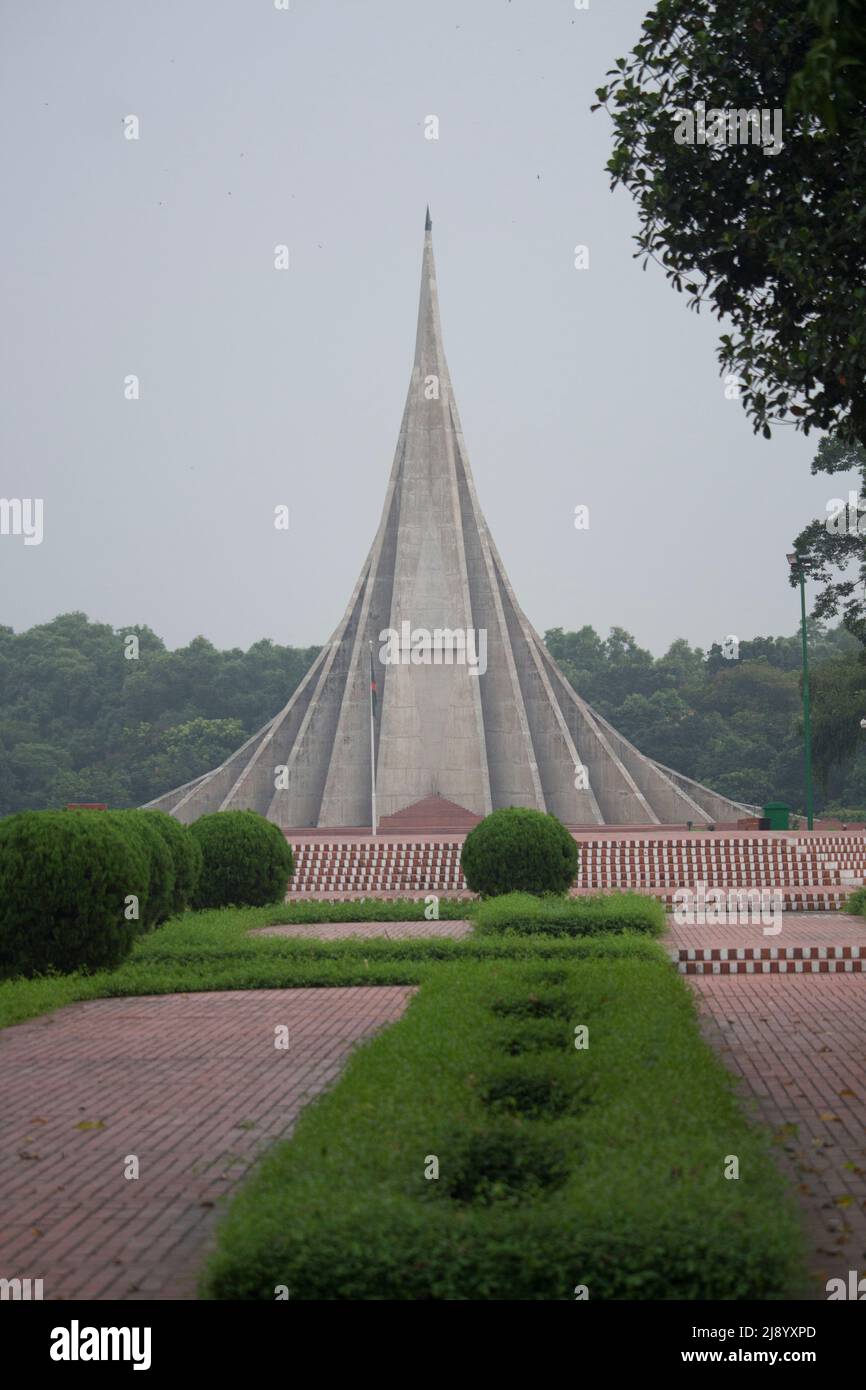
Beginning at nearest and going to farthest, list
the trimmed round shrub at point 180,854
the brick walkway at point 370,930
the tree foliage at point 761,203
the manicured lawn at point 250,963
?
the tree foliage at point 761,203, the manicured lawn at point 250,963, the trimmed round shrub at point 180,854, the brick walkway at point 370,930

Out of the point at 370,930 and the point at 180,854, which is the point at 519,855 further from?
the point at 180,854

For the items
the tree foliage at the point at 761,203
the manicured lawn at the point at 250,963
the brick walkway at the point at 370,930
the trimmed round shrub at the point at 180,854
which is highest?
the tree foliage at the point at 761,203

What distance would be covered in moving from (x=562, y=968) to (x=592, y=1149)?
445cm

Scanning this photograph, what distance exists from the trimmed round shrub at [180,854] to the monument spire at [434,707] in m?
15.1

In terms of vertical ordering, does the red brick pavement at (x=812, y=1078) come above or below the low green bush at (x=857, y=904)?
above

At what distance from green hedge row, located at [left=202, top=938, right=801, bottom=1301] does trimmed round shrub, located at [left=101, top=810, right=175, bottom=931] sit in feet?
20.2

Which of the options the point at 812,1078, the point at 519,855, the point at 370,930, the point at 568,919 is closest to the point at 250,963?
the point at 568,919

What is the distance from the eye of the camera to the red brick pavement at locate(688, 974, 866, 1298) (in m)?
4.41

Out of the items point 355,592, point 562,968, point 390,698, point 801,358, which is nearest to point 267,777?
point 390,698

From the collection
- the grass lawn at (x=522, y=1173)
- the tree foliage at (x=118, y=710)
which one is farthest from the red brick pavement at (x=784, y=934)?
the tree foliage at (x=118, y=710)

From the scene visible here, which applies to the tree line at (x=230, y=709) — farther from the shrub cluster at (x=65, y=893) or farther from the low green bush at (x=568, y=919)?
the shrub cluster at (x=65, y=893)

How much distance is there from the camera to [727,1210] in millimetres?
3477

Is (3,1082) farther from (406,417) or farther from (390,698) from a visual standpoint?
(406,417)

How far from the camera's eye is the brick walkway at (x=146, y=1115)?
4289 mm
